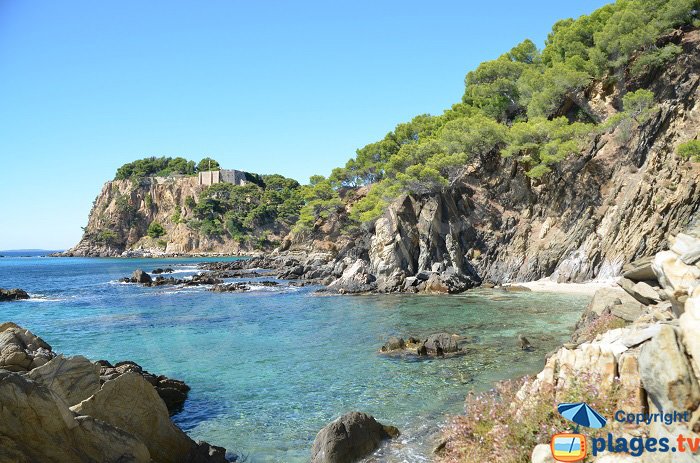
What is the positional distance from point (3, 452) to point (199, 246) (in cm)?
12957

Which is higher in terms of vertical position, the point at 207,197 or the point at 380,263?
the point at 207,197

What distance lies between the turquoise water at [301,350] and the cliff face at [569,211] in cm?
741

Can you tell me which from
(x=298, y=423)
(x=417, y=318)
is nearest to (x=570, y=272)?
(x=417, y=318)

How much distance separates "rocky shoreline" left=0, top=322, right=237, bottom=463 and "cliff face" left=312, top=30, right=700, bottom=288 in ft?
100

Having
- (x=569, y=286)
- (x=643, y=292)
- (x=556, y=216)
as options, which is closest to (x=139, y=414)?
(x=643, y=292)

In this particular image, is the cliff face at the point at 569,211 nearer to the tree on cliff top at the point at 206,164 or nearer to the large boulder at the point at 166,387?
the large boulder at the point at 166,387

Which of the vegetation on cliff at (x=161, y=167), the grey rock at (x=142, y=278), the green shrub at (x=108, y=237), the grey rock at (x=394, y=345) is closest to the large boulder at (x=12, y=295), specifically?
the grey rock at (x=142, y=278)

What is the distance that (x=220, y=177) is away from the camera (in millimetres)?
142250

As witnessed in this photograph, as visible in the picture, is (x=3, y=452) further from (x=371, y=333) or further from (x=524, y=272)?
(x=524, y=272)

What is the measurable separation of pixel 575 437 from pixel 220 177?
143m

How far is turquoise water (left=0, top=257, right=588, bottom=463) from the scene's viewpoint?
12500 millimetres

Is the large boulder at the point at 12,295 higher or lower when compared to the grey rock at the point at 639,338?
lower

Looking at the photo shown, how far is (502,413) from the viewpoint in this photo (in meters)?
8.21

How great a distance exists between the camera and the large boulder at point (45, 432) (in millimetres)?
7145
